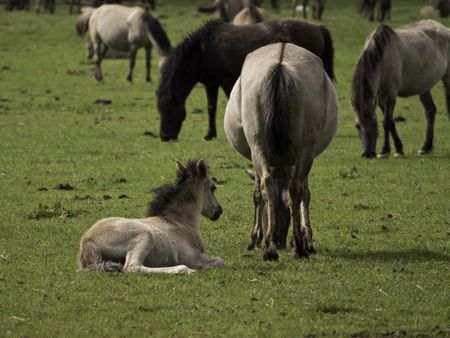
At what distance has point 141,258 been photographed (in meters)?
8.97

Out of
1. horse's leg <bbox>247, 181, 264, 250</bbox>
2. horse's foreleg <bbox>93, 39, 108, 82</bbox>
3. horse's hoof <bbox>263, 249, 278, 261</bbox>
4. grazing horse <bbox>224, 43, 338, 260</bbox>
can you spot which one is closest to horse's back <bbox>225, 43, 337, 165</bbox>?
grazing horse <bbox>224, 43, 338, 260</bbox>

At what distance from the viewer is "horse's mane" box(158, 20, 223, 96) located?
62.8 feet

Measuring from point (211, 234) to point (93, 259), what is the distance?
106 inches

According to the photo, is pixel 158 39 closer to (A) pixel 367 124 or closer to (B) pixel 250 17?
(B) pixel 250 17

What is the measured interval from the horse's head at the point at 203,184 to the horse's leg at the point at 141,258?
3.87 ft

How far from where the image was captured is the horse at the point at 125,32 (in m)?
Answer: 28.0

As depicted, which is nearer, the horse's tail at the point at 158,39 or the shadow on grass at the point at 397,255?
the shadow on grass at the point at 397,255

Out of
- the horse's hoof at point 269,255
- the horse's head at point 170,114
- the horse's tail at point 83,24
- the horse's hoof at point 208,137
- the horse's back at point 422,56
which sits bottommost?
the horse's tail at point 83,24

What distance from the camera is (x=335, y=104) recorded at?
1073 cm

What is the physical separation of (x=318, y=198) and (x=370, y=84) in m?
3.73

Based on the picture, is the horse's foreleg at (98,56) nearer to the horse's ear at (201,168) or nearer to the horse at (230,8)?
the horse at (230,8)

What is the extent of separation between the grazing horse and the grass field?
0.46 meters

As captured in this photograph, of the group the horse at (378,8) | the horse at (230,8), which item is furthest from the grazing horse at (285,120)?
the horse at (378,8)

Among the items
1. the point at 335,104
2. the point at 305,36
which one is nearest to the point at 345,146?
the point at 305,36
